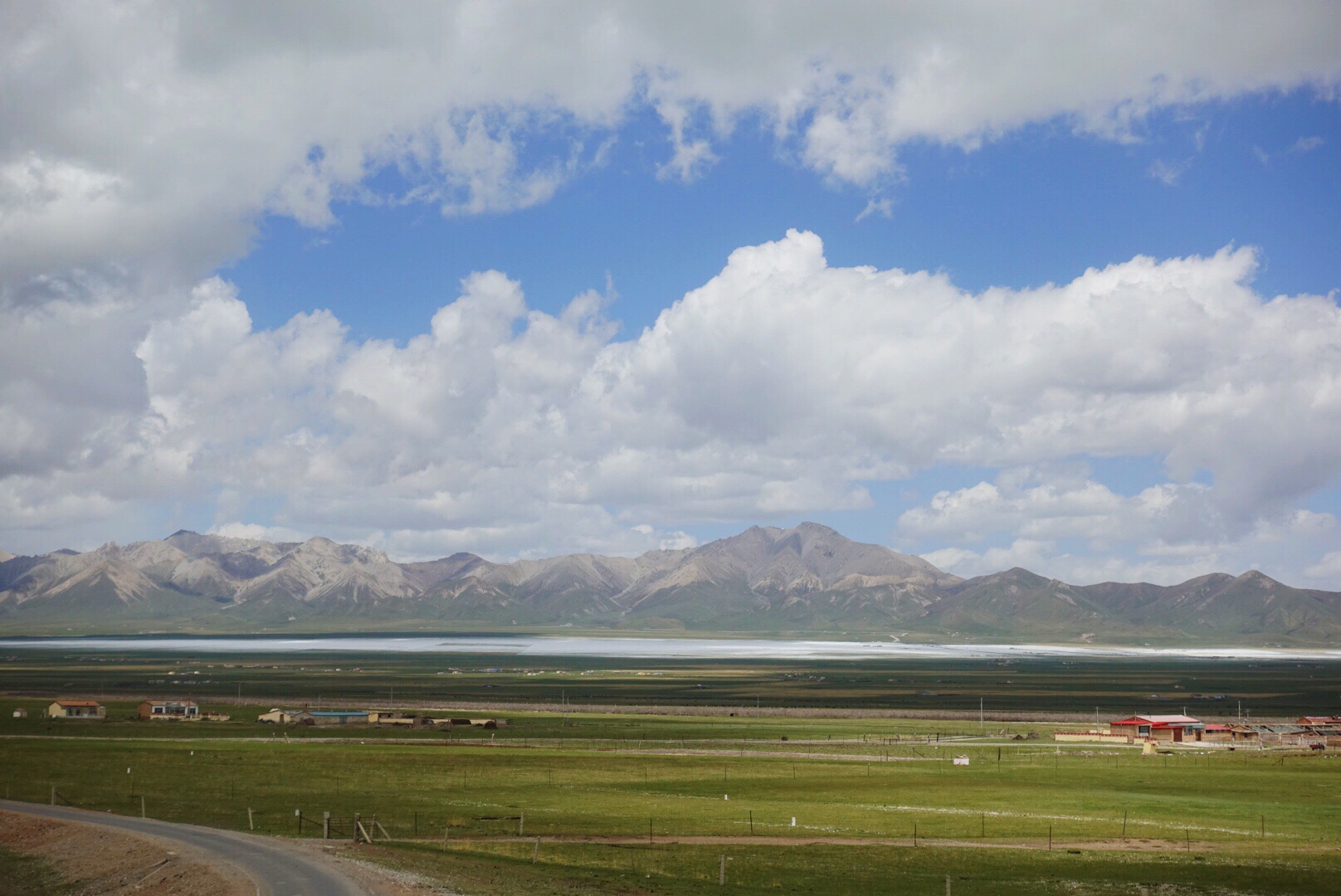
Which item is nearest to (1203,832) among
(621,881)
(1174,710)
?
(621,881)

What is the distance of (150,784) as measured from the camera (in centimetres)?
6844

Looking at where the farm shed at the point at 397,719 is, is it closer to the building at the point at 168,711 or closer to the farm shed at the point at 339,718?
the farm shed at the point at 339,718

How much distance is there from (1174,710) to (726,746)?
9700 cm

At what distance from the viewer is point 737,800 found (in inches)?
2576

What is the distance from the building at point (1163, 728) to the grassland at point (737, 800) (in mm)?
9459

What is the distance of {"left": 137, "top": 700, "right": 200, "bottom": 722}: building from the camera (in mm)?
126625

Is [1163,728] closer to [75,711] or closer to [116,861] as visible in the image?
[116,861]

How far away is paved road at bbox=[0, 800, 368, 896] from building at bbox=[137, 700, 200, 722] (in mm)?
74821

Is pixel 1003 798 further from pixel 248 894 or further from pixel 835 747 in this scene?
pixel 248 894

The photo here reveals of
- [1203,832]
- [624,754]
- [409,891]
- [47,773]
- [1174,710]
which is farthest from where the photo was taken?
[1174,710]

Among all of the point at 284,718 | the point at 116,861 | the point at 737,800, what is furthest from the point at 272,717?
the point at 116,861

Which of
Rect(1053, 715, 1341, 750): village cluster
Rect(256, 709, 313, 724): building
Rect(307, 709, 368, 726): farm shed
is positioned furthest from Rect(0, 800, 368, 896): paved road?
Rect(1053, 715, 1341, 750): village cluster

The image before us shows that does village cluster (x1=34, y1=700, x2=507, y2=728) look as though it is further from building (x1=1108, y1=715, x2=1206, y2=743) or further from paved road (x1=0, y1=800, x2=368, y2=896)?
building (x1=1108, y1=715, x2=1206, y2=743)

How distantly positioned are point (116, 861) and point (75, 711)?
100 metres
